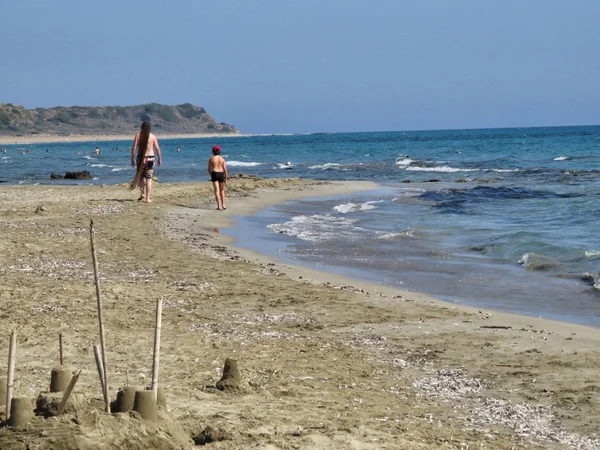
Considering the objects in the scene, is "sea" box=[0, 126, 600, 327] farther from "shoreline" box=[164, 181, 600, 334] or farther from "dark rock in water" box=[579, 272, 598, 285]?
"shoreline" box=[164, 181, 600, 334]

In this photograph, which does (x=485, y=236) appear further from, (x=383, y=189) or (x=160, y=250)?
(x=383, y=189)

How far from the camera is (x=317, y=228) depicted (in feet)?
56.1

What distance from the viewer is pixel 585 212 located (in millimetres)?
20000

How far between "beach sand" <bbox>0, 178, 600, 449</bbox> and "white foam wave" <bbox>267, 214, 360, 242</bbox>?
3676mm

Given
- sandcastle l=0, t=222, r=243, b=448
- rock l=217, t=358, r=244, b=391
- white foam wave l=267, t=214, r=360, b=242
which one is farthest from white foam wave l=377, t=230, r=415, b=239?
sandcastle l=0, t=222, r=243, b=448

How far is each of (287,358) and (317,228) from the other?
10395mm

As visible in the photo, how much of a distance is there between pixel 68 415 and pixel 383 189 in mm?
25472

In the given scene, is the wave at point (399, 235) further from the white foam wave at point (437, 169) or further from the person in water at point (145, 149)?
the white foam wave at point (437, 169)

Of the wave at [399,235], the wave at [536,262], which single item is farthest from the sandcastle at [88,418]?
the wave at [399,235]

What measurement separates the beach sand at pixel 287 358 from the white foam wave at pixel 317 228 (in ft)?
12.1

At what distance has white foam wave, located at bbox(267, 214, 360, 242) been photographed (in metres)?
15.8

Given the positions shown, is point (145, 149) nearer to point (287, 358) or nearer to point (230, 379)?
point (287, 358)

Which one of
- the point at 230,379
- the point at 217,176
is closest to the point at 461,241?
the point at 217,176

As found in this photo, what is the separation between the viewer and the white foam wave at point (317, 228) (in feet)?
51.7
